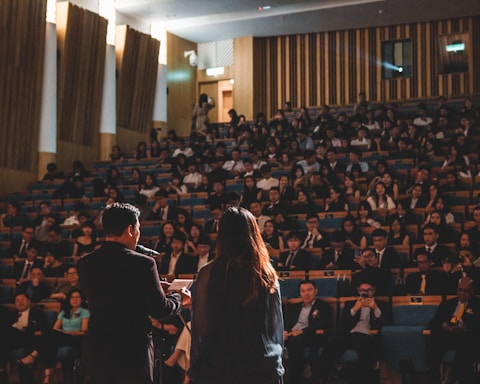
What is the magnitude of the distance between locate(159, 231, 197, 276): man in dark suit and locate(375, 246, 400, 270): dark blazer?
2.04 m

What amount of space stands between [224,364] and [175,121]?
Answer: 1709cm

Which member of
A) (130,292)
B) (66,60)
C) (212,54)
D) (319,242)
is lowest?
(130,292)

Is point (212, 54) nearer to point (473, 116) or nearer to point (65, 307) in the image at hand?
point (473, 116)

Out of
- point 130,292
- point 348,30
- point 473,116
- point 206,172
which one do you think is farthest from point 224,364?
point 348,30

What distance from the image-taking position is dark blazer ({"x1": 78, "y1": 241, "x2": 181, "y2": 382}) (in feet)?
10.8

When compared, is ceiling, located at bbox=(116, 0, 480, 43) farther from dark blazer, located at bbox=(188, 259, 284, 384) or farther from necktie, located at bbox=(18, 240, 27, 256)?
dark blazer, located at bbox=(188, 259, 284, 384)

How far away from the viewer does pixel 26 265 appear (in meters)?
9.86

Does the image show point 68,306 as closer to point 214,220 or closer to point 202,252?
point 202,252

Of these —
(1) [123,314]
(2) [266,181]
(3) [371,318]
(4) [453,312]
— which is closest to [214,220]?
(2) [266,181]

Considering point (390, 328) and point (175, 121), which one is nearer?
point (390, 328)

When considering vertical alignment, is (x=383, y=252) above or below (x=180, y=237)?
below

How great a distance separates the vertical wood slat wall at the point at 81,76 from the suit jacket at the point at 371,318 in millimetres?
9964

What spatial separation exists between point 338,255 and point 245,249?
566cm

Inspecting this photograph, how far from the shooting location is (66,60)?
15742 millimetres
